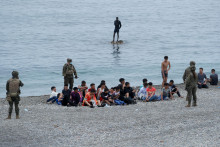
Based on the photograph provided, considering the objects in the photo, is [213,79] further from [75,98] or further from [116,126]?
[116,126]

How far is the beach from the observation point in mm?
12961

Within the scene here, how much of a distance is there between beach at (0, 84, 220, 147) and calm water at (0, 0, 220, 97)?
1197 centimetres

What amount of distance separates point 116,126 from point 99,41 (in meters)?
39.8

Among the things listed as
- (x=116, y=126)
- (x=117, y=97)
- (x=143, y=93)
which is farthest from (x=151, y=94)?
(x=116, y=126)

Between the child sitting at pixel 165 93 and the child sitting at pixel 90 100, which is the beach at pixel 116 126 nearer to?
the child sitting at pixel 90 100

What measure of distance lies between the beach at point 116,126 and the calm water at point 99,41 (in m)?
12.0

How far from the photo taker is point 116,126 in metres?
14.4

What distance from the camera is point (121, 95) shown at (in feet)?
62.5

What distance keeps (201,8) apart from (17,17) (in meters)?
42.8

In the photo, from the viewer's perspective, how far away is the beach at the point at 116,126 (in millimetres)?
12961

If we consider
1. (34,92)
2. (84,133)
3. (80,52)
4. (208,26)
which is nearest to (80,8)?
(208,26)

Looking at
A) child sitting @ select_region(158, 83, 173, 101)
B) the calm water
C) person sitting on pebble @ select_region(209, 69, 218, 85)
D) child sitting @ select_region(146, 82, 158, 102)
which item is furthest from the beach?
the calm water

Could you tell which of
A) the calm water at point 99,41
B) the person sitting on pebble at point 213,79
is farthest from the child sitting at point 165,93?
the calm water at point 99,41

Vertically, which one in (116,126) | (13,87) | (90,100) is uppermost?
(13,87)
